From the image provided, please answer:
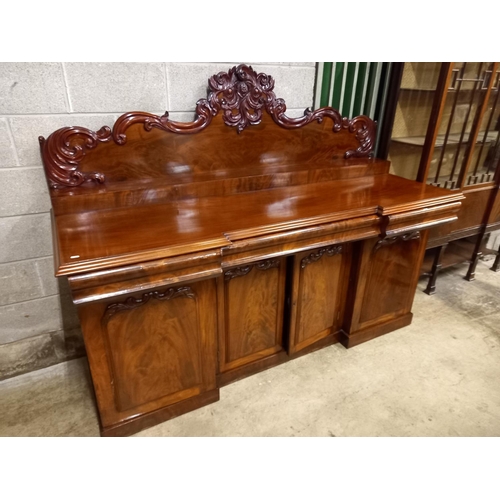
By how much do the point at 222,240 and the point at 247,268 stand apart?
0.33 m

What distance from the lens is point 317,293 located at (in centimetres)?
169

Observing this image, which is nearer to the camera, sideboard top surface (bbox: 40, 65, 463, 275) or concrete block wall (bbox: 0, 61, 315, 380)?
sideboard top surface (bbox: 40, 65, 463, 275)

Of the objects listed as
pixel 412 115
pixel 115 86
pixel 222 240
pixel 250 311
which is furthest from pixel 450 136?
pixel 115 86

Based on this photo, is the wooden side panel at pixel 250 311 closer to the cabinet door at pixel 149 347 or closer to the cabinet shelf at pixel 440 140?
the cabinet door at pixel 149 347

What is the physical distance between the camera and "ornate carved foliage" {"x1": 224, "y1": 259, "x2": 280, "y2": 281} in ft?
4.66

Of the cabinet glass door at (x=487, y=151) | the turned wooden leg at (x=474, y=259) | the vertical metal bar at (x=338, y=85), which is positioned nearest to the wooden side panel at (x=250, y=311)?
the vertical metal bar at (x=338, y=85)

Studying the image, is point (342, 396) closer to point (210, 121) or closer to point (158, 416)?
point (158, 416)

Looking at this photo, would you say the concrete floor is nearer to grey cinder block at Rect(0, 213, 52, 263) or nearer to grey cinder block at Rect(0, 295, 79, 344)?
grey cinder block at Rect(0, 295, 79, 344)

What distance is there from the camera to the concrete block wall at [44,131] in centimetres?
137

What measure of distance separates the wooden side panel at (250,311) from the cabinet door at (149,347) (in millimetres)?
118

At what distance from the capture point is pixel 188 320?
4.34 feet

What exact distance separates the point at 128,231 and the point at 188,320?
39 centimetres

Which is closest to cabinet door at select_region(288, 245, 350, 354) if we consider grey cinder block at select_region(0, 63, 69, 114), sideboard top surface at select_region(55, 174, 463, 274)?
sideboard top surface at select_region(55, 174, 463, 274)

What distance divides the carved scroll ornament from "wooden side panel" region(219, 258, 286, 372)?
2.11 ft
